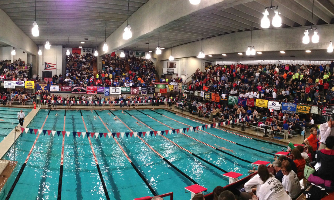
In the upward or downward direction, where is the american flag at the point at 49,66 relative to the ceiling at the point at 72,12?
downward

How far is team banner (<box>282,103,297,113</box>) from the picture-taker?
50.0 ft

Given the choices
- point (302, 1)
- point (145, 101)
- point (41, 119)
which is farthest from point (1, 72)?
point (302, 1)

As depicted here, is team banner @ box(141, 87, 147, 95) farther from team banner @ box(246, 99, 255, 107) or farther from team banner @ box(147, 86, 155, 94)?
team banner @ box(246, 99, 255, 107)

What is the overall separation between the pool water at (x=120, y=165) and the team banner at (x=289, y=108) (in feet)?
12.2

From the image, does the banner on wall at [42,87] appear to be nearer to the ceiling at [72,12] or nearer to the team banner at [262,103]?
the ceiling at [72,12]

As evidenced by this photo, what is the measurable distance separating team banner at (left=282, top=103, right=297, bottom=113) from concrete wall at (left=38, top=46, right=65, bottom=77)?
25548 millimetres

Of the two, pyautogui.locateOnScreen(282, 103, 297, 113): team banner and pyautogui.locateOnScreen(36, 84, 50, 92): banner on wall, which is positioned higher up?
pyautogui.locateOnScreen(36, 84, 50, 92): banner on wall

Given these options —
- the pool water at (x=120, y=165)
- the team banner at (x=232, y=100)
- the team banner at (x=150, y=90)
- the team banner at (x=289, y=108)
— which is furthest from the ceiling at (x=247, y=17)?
the team banner at (x=150, y=90)

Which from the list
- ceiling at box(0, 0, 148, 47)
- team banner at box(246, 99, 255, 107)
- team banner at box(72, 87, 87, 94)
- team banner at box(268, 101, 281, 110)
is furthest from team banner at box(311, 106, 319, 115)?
team banner at box(72, 87, 87, 94)

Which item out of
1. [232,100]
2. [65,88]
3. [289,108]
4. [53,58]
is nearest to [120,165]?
[289,108]

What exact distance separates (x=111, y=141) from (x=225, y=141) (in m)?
6.23

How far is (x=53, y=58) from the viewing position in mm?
29781

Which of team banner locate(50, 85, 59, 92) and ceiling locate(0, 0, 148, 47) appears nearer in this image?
ceiling locate(0, 0, 148, 47)

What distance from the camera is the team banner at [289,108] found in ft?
50.0
